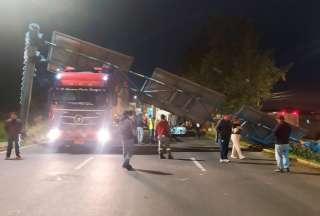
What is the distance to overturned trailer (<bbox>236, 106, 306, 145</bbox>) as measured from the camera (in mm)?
23750

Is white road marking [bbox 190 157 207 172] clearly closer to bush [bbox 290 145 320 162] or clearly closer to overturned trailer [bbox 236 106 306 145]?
bush [bbox 290 145 320 162]

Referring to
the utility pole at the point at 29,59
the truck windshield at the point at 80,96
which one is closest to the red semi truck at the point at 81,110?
the truck windshield at the point at 80,96

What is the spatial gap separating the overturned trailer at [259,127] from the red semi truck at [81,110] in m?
6.19

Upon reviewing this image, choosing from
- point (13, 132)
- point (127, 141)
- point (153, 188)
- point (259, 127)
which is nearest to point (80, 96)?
point (13, 132)

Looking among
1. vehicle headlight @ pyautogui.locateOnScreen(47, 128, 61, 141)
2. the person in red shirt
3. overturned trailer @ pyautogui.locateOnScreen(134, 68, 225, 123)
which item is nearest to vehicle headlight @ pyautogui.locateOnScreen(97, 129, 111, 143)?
vehicle headlight @ pyautogui.locateOnScreen(47, 128, 61, 141)

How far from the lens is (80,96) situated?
2134 centimetres

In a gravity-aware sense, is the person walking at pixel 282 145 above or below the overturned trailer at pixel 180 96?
below

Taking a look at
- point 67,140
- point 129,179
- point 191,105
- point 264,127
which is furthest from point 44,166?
point 264,127

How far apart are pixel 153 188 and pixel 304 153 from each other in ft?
33.1

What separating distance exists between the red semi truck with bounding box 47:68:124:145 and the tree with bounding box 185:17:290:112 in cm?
1842

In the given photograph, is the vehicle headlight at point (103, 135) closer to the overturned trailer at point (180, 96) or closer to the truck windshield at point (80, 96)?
the truck windshield at point (80, 96)

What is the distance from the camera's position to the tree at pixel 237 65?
39719mm

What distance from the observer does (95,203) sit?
9820mm

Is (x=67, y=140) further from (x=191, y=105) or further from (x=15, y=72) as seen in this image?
(x=15, y=72)
